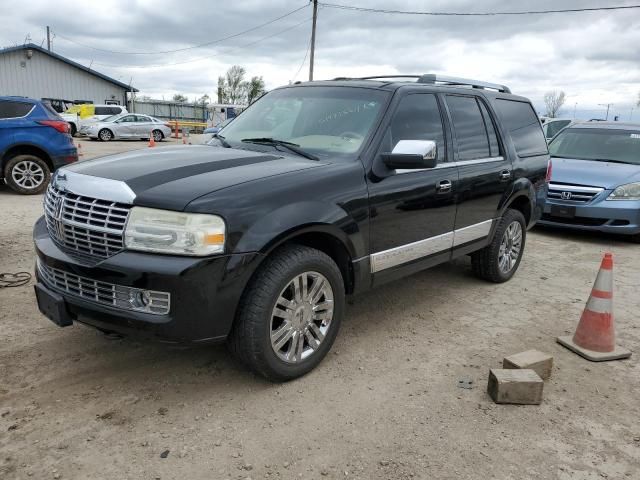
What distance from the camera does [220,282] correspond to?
8.82 ft

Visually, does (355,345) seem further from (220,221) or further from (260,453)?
(220,221)

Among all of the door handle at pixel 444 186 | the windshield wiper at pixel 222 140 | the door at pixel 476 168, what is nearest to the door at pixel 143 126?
the windshield wiper at pixel 222 140

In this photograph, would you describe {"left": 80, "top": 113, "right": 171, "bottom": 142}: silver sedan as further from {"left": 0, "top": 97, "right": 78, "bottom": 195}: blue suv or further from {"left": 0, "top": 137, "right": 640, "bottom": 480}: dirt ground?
{"left": 0, "top": 137, "right": 640, "bottom": 480}: dirt ground

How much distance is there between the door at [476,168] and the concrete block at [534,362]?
127cm

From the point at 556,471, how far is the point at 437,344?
1426 mm

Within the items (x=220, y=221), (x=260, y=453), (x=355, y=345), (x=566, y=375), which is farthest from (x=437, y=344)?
(x=220, y=221)

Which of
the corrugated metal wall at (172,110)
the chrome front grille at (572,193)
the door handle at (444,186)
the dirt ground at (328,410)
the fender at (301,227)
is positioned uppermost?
the corrugated metal wall at (172,110)

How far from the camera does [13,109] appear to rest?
29.2ft

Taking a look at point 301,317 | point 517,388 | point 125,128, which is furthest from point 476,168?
point 125,128

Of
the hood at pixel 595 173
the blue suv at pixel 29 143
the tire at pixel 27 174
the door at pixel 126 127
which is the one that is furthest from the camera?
the door at pixel 126 127

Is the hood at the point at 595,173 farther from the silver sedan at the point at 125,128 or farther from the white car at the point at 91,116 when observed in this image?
the white car at the point at 91,116

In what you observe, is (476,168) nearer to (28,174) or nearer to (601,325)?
(601,325)

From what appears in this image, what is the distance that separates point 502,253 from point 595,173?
3.44 m

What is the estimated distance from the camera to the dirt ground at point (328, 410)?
251cm
